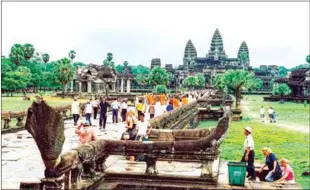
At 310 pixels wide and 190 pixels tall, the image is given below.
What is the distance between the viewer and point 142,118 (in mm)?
12438

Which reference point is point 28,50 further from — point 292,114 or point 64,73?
point 292,114

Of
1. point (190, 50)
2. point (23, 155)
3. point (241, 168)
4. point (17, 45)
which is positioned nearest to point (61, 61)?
point (17, 45)

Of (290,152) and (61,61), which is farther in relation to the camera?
(61,61)

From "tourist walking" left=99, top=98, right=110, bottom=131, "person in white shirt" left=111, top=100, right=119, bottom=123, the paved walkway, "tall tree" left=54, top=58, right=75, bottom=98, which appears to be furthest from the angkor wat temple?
the paved walkway

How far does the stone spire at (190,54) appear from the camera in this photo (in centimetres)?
15900

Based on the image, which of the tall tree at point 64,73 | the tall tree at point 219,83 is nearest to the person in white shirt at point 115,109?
the tall tree at point 219,83

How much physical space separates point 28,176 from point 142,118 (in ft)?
11.2

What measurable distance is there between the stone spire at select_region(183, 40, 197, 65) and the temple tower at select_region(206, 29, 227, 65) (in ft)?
16.7

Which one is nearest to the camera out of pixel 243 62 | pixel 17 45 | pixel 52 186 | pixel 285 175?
pixel 52 186

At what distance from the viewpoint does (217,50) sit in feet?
515

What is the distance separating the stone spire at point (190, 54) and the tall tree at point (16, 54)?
74645 mm

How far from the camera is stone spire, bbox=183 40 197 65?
159 m

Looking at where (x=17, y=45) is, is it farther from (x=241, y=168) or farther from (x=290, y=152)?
(x=241, y=168)

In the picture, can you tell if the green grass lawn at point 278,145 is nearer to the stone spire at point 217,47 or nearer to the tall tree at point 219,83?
the tall tree at point 219,83
